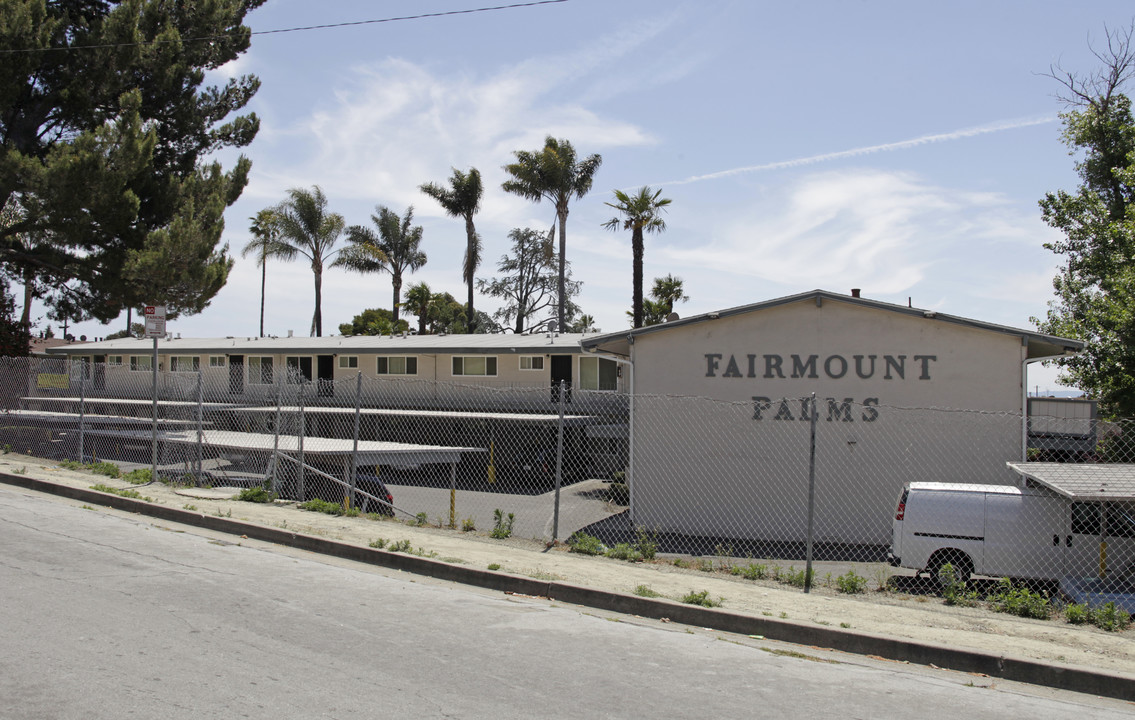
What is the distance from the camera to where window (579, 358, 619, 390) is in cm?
2914

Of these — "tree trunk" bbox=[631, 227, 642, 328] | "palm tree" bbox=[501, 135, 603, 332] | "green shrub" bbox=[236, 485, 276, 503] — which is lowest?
"green shrub" bbox=[236, 485, 276, 503]

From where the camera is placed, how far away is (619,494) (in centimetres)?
1847

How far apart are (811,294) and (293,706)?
1168 cm

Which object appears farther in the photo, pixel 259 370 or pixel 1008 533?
pixel 259 370

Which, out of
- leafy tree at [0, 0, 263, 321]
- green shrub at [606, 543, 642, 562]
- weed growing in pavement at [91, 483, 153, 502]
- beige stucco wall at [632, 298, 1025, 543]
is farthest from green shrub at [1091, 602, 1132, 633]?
leafy tree at [0, 0, 263, 321]

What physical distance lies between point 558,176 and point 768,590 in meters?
34.4

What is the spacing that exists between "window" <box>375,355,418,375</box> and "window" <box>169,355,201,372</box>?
10290mm

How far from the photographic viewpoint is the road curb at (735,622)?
227 inches

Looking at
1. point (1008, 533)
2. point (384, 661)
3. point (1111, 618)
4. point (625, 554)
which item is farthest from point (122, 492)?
point (1111, 618)

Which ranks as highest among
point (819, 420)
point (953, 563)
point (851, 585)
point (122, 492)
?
point (819, 420)

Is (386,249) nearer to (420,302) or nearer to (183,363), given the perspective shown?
(420,302)

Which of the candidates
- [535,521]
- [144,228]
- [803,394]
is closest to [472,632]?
[535,521]

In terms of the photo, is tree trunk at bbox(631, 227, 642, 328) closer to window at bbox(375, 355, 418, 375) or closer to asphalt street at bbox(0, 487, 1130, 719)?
window at bbox(375, 355, 418, 375)

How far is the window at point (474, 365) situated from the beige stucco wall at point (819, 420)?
1604cm
